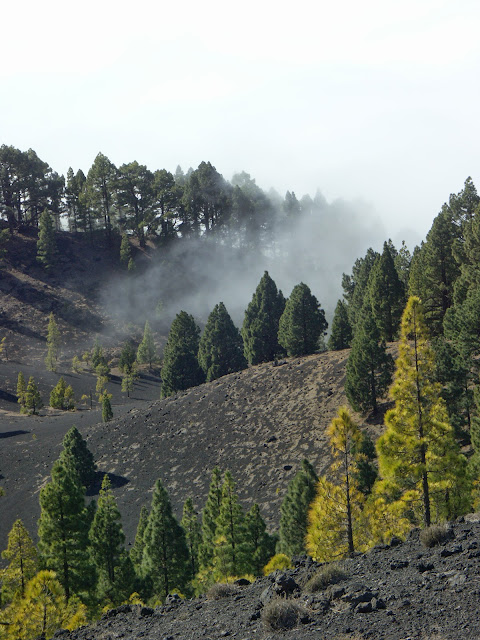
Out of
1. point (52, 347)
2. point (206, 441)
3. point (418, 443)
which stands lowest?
point (206, 441)

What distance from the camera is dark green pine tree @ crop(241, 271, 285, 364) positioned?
81375mm

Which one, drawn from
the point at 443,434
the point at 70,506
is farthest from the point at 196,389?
the point at 443,434

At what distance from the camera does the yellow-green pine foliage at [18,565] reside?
1117 inches

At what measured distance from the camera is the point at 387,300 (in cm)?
6775

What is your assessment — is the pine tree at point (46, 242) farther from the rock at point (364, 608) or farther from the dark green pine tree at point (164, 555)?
the rock at point (364, 608)

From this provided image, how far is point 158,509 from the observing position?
36469 mm

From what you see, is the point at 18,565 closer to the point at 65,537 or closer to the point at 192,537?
the point at 65,537

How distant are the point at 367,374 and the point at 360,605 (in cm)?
4499

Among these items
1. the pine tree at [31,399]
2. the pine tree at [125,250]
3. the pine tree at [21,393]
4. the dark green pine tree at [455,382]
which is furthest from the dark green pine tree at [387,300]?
the pine tree at [125,250]

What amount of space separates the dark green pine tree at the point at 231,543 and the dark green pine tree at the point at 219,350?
47979 millimetres

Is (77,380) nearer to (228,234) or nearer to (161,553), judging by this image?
(228,234)

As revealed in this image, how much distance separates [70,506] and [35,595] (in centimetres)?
948

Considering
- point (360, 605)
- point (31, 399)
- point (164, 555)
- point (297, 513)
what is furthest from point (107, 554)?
point (31, 399)

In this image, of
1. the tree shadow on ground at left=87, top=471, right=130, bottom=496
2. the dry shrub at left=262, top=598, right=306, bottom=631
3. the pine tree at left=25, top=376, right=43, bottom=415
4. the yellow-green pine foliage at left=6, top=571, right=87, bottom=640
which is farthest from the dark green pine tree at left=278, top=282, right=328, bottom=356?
the dry shrub at left=262, top=598, right=306, bottom=631
